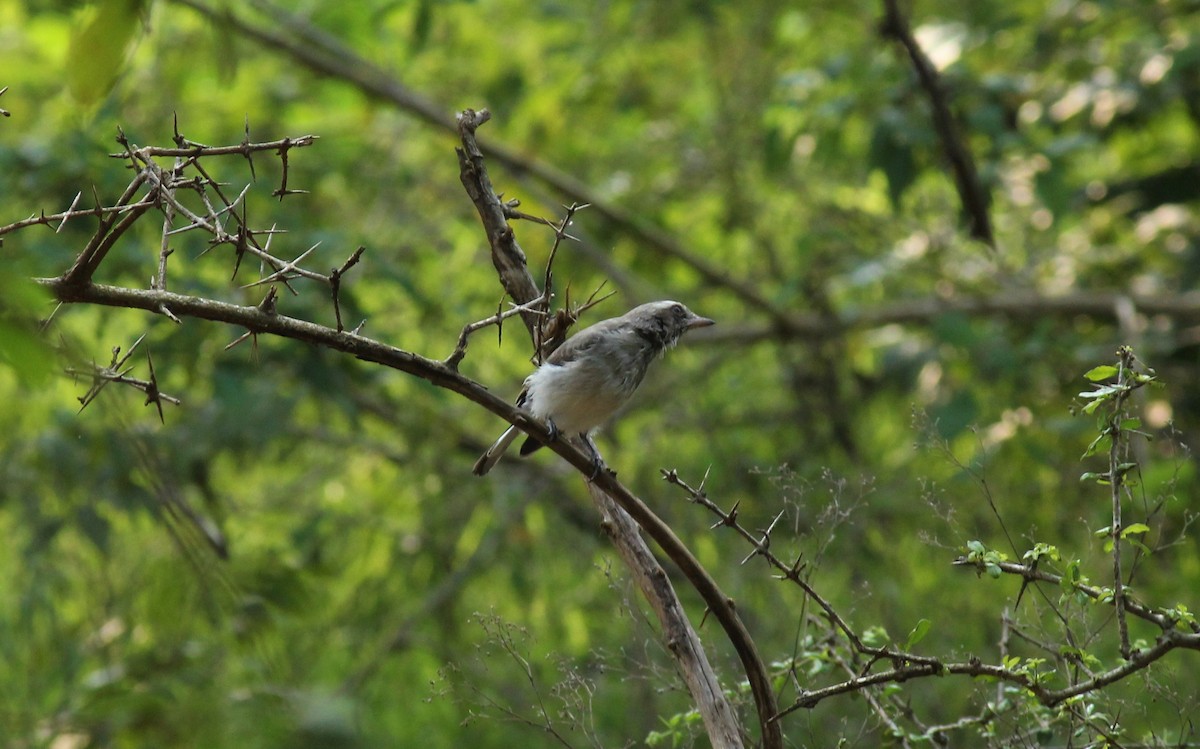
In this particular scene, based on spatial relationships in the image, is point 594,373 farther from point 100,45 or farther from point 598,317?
point 598,317

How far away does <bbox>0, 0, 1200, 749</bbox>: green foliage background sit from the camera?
6.47 metres

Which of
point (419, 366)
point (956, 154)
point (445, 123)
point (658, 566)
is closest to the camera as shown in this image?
point (419, 366)

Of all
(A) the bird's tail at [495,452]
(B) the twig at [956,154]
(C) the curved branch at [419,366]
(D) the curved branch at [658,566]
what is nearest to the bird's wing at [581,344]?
(A) the bird's tail at [495,452]

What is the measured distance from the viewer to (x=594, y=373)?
193 inches

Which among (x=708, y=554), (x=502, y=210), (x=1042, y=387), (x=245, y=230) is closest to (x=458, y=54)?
(x=708, y=554)

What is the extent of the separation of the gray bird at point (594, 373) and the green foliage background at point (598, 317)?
1534 millimetres

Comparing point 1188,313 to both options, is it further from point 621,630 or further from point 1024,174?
point 621,630

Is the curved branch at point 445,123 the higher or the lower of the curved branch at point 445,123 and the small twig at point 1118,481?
the higher

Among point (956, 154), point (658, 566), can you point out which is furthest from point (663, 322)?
point (658, 566)

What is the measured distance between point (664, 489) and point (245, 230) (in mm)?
6492

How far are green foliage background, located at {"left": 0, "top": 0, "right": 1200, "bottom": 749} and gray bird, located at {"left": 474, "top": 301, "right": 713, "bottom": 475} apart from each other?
153cm

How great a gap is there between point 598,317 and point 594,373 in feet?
12.9

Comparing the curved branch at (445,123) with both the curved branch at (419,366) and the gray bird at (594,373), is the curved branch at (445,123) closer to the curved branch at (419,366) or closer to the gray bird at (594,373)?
the gray bird at (594,373)

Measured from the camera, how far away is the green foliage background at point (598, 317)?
6.47m
